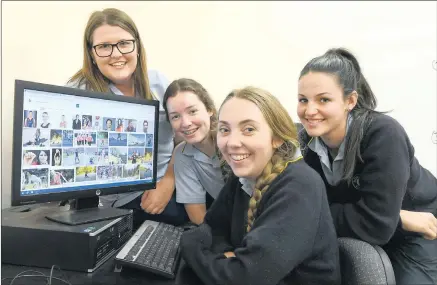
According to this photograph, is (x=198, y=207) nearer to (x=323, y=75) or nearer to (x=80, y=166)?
(x=80, y=166)

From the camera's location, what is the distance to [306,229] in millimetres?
709

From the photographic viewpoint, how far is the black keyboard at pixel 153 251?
75 cm

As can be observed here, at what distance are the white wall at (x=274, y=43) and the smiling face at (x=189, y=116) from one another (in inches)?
22.3

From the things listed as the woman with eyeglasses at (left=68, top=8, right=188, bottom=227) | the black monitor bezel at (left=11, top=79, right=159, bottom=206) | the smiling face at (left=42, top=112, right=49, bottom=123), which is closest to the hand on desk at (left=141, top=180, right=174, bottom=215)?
the woman with eyeglasses at (left=68, top=8, right=188, bottom=227)

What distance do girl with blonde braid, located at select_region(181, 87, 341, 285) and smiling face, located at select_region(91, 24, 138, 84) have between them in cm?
61

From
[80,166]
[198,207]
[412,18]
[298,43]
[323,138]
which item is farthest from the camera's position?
[298,43]


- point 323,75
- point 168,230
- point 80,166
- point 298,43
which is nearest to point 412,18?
point 298,43

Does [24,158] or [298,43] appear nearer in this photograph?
[24,158]

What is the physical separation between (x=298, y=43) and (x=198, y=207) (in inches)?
42.7

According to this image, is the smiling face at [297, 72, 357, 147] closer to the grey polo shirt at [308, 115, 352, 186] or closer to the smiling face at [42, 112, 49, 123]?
the grey polo shirt at [308, 115, 352, 186]

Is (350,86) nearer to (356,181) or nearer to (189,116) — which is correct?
(356,181)

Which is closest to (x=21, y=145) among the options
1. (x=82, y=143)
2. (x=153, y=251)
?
(x=82, y=143)

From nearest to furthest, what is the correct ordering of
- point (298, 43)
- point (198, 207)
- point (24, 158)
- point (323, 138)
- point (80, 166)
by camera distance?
point (24, 158)
point (80, 166)
point (323, 138)
point (198, 207)
point (298, 43)

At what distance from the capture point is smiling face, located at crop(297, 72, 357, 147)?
3.49 ft
